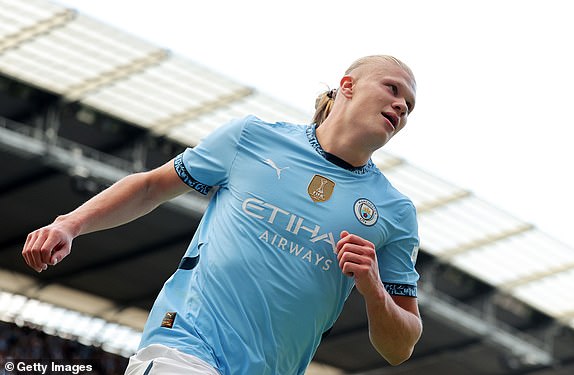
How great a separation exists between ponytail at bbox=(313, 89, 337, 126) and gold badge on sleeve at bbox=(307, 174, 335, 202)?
1.64 feet

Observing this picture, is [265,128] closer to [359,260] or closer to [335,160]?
[335,160]

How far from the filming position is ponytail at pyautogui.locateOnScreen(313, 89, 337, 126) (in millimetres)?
5039

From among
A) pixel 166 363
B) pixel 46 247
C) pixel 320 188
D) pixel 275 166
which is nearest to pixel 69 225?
pixel 46 247

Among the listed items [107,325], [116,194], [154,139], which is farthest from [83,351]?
[116,194]

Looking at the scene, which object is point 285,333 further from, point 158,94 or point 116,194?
point 158,94

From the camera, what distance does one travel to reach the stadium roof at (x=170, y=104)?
20094 millimetres

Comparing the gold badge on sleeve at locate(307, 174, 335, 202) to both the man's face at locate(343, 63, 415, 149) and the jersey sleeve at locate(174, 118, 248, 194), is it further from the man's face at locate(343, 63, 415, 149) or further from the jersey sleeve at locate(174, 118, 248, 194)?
the jersey sleeve at locate(174, 118, 248, 194)

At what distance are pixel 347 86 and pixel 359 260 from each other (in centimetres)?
104

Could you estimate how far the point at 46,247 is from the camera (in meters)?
4.10

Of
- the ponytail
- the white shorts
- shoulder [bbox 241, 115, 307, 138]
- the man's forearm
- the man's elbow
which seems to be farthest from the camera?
the ponytail

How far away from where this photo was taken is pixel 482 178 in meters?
25.0

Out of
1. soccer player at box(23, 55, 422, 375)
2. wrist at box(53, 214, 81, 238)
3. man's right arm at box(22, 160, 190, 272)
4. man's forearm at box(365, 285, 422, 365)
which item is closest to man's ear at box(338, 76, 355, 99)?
soccer player at box(23, 55, 422, 375)

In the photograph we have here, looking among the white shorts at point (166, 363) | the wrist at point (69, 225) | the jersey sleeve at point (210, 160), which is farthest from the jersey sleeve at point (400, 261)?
the wrist at point (69, 225)

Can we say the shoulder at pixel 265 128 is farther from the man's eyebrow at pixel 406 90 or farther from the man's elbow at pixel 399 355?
the man's elbow at pixel 399 355
